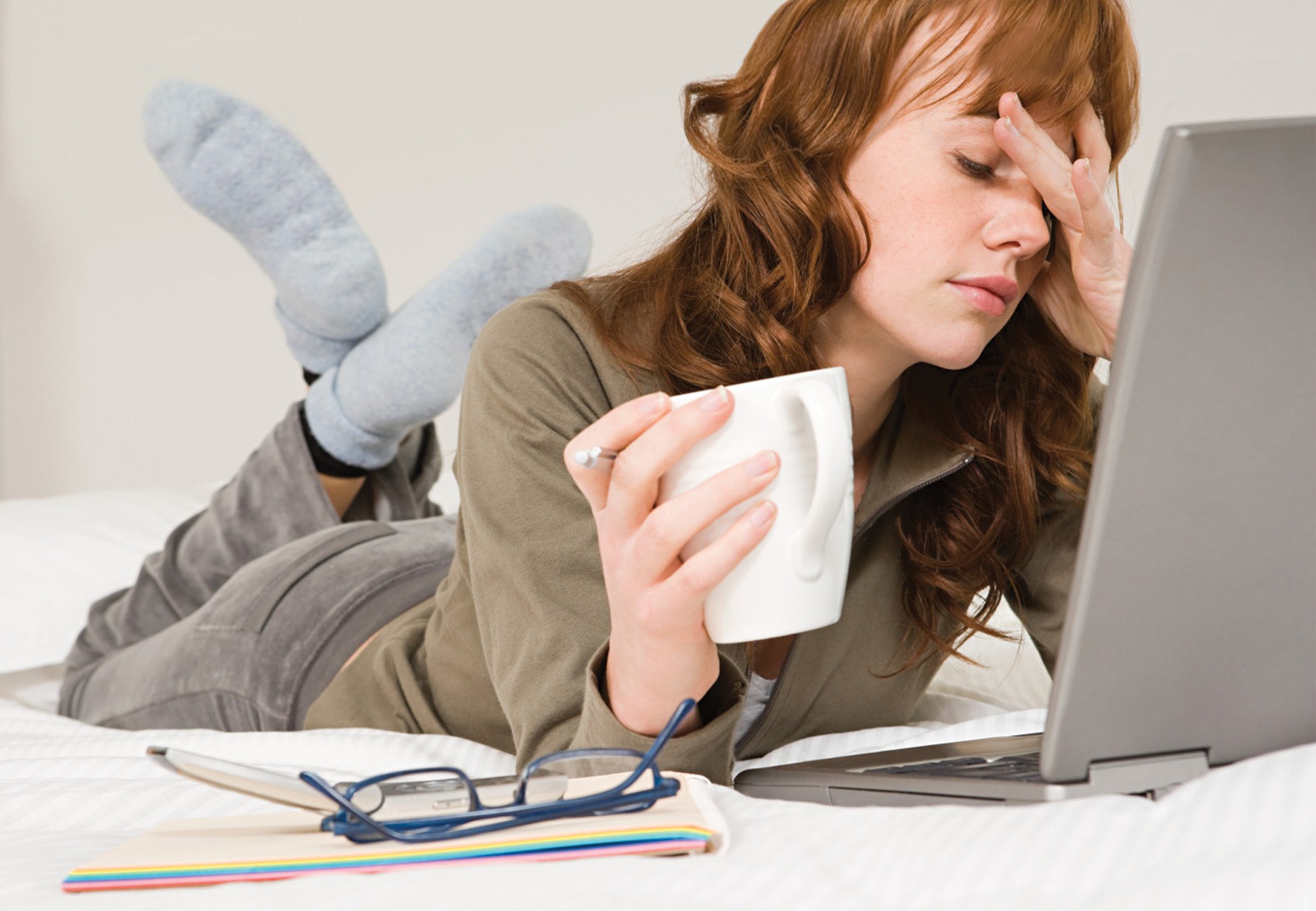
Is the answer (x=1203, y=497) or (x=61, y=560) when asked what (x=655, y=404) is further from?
(x=61, y=560)

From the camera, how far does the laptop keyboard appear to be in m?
0.52

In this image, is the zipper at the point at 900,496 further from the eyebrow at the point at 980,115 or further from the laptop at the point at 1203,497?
the laptop at the point at 1203,497

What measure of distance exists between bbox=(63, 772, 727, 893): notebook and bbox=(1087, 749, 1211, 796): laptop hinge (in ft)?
0.47

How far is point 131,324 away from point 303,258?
1.40 metres

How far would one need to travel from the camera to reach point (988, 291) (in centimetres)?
89

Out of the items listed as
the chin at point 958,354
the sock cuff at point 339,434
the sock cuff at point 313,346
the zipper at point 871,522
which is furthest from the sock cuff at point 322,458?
the chin at point 958,354

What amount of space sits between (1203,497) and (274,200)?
1.39 m

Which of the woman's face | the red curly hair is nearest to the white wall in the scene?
the red curly hair

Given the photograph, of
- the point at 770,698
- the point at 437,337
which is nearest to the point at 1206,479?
the point at 770,698

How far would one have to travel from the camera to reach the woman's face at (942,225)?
860 millimetres

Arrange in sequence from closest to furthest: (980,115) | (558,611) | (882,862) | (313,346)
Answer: (882,862)
(558,611)
(980,115)
(313,346)

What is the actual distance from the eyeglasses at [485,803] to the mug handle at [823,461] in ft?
0.30

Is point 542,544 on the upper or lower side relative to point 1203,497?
lower

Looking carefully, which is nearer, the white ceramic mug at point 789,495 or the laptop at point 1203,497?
the laptop at point 1203,497
